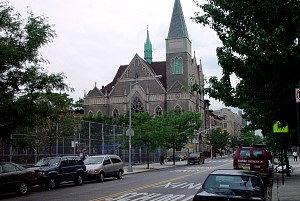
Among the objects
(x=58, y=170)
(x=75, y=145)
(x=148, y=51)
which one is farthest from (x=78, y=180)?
(x=148, y=51)

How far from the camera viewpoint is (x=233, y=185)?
9.46 m

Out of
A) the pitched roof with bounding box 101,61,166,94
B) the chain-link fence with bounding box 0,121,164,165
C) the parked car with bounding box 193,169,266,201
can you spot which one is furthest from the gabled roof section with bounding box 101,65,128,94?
the parked car with bounding box 193,169,266,201

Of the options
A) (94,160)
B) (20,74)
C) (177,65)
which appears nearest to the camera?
(20,74)

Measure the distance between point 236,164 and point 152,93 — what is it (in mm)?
74603

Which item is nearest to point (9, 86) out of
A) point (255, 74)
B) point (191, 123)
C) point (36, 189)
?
point (36, 189)

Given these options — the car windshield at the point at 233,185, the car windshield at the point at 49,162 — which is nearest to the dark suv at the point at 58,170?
the car windshield at the point at 49,162

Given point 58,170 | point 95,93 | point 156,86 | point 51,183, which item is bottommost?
point 51,183

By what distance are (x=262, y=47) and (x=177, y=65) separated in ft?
291

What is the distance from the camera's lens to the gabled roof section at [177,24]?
9856 cm

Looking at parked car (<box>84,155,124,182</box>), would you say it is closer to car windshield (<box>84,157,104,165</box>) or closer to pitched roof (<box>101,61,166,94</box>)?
car windshield (<box>84,157,104,165</box>)

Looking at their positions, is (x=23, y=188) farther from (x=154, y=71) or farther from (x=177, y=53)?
(x=154, y=71)

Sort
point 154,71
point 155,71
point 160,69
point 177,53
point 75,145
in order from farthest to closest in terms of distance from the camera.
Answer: point 160,69 < point 155,71 < point 154,71 < point 177,53 < point 75,145

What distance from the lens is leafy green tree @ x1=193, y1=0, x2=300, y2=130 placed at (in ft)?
31.9

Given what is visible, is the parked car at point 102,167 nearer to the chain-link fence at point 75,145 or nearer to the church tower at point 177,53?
the chain-link fence at point 75,145
